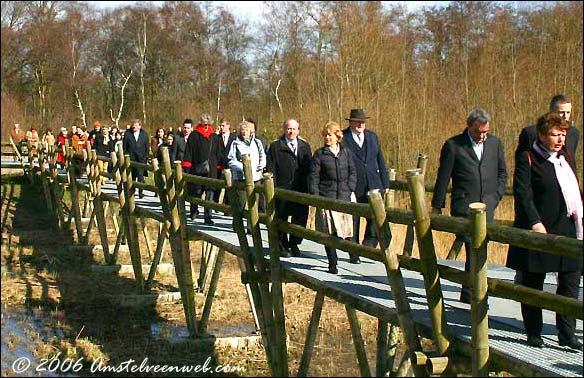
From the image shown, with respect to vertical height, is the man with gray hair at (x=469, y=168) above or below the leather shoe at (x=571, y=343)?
above

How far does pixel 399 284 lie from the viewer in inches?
190

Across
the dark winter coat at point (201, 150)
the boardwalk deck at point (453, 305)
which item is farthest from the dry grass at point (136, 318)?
the dark winter coat at point (201, 150)

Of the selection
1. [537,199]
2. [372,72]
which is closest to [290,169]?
[537,199]

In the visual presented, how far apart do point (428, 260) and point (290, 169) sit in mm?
4693

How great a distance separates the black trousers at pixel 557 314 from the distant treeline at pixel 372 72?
8.62 metres

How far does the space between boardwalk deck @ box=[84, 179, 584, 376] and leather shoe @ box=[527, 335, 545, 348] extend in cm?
4

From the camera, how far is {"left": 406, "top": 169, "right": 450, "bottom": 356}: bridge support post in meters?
4.44

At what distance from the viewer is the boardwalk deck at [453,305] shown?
15.4ft

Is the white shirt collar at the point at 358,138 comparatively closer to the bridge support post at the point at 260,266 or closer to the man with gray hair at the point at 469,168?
the bridge support post at the point at 260,266

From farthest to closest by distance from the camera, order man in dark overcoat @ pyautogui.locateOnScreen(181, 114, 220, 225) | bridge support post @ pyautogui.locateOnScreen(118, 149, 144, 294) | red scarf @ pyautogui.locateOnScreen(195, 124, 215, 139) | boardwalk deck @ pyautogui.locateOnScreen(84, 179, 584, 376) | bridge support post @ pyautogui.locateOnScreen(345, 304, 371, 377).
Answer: red scarf @ pyautogui.locateOnScreen(195, 124, 215, 139)
man in dark overcoat @ pyautogui.locateOnScreen(181, 114, 220, 225)
bridge support post @ pyautogui.locateOnScreen(118, 149, 144, 294)
bridge support post @ pyautogui.locateOnScreen(345, 304, 371, 377)
boardwalk deck @ pyautogui.locateOnScreen(84, 179, 584, 376)

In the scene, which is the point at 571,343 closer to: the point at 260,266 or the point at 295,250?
the point at 260,266

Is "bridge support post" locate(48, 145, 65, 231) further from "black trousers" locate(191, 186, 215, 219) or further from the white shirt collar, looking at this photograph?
the white shirt collar

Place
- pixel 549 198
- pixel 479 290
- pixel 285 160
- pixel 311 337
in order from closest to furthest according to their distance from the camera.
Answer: pixel 479 290
pixel 549 198
pixel 311 337
pixel 285 160

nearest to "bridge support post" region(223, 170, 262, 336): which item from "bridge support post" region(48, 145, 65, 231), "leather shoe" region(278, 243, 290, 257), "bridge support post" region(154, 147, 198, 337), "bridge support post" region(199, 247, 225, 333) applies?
"leather shoe" region(278, 243, 290, 257)
